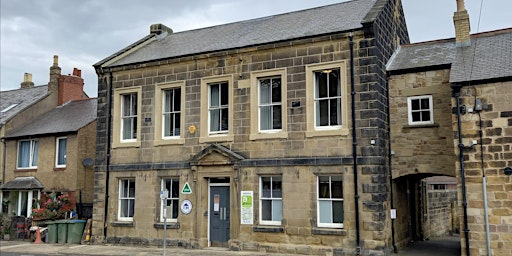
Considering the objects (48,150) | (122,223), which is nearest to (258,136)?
(122,223)

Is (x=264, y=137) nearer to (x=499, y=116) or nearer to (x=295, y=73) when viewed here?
(x=295, y=73)

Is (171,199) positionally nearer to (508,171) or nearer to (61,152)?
(61,152)

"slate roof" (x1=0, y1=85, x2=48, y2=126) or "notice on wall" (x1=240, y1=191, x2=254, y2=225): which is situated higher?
"slate roof" (x1=0, y1=85, x2=48, y2=126)

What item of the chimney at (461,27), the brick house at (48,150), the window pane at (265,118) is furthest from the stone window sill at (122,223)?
the chimney at (461,27)

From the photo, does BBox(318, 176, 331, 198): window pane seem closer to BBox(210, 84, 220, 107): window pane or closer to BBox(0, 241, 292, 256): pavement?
BBox(0, 241, 292, 256): pavement

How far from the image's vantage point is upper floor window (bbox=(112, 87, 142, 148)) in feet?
68.5

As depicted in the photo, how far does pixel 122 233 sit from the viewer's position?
2025 cm

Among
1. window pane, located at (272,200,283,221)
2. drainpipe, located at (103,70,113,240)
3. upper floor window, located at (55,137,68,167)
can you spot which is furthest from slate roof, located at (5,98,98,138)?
window pane, located at (272,200,283,221)

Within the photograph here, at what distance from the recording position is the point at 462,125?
49.1ft

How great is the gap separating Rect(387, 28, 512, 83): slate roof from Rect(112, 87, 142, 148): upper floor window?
10491 mm

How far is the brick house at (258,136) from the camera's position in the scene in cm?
1625

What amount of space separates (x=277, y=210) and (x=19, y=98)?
21737 mm

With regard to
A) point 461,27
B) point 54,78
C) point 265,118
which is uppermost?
point 54,78

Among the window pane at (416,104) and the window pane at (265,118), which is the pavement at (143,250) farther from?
the window pane at (416,104)
